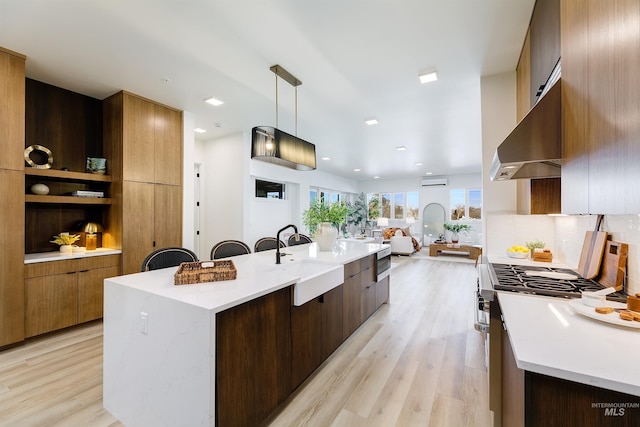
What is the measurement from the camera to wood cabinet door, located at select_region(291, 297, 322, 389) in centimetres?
196

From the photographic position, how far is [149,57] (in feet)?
8.90

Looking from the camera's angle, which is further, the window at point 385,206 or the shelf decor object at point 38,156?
the window at point 385,206

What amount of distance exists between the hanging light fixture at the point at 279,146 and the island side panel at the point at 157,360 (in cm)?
167

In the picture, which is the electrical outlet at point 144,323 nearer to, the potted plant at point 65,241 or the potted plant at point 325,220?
the potted plant at point 325,220

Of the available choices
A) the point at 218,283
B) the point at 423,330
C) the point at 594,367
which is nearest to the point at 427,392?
the point at 423,330

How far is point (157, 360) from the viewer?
1.53 m

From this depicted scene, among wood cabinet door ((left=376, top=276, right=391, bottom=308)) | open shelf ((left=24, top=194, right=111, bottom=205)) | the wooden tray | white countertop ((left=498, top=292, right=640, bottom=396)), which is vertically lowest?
wood cabinet door ((left=376, top=276, right=391, bottom=308))

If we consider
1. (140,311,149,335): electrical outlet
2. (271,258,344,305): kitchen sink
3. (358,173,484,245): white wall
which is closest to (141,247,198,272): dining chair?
(140,311,149,335): electrical outlet

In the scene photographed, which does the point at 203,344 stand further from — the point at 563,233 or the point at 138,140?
the point at 138,140

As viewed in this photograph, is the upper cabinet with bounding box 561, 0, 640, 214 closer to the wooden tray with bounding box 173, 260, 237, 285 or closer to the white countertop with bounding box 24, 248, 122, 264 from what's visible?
the wooden tray with bounding box 173, 260, 237, 285

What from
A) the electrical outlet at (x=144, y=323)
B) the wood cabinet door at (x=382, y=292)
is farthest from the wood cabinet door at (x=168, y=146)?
the wood cabinet door at (x=382, y=292)

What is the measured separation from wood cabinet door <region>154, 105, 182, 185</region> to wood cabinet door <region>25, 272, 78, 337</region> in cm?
156

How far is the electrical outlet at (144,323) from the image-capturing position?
1572mm

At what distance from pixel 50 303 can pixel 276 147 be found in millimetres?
2943
